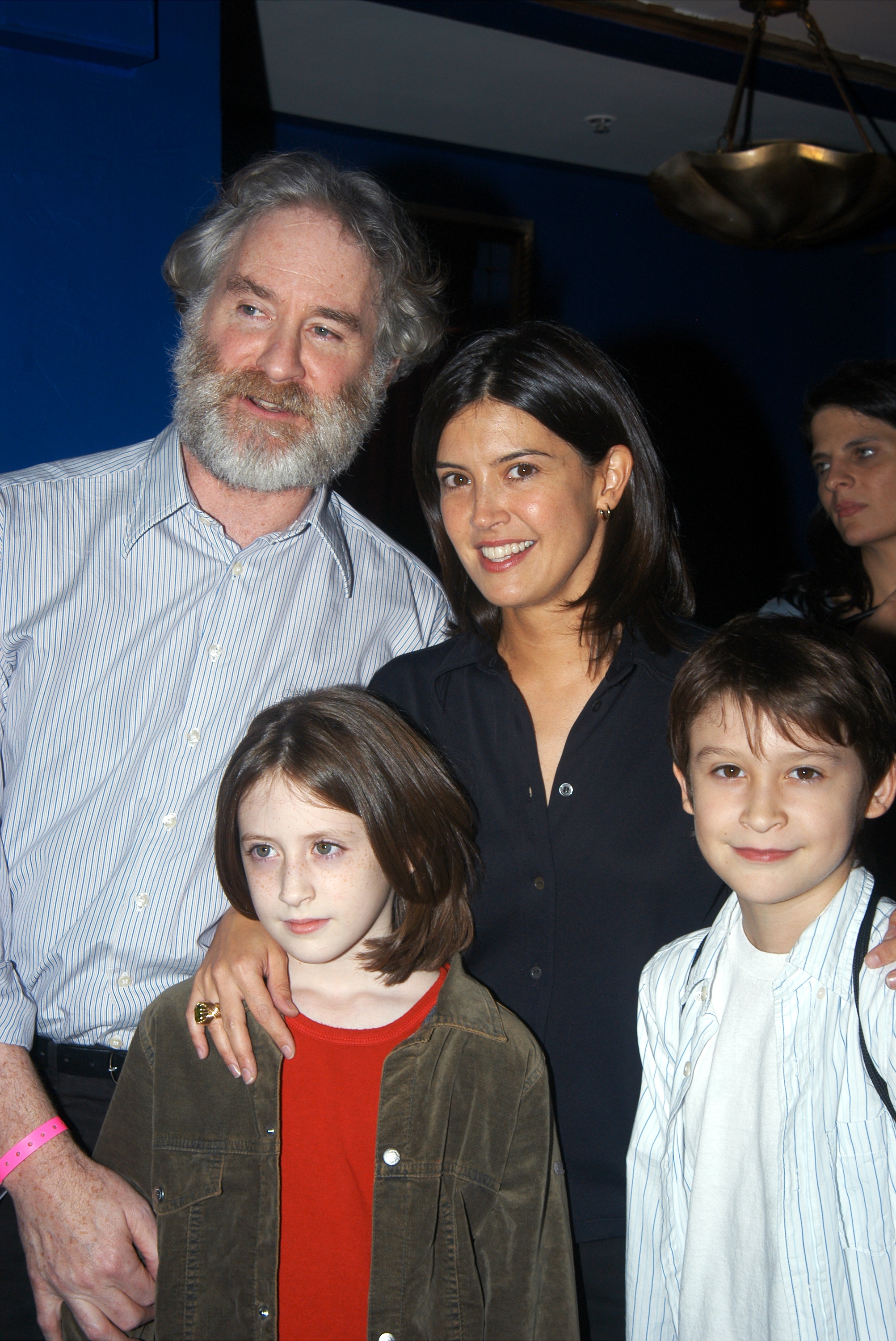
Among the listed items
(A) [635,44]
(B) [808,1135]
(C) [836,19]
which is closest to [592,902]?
(B) [808,1135]

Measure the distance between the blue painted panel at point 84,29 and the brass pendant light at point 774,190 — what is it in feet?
4.46

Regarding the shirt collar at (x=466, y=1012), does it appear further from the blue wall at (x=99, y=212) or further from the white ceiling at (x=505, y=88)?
the white ceiling at (x=505, y=88)

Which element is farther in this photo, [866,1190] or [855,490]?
[855,490]

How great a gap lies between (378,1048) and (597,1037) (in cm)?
30

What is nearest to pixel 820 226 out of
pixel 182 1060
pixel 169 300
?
pixel 169 300

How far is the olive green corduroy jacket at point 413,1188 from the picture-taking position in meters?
1.28

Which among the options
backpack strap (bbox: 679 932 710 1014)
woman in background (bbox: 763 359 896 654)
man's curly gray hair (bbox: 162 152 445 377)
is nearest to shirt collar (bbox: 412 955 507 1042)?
backpack strap (bbox: 679 932 710 1014)

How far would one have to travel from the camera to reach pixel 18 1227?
1467 millimetres

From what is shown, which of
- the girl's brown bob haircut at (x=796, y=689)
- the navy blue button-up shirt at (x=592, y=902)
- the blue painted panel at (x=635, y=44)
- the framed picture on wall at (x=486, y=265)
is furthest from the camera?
the framed picture on wall at (x=486, y=265)

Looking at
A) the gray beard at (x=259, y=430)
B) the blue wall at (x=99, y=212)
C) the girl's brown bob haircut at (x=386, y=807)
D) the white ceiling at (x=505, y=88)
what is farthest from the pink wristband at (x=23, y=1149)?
the white ceiling at (x=505, y=88)

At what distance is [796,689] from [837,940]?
A: 31 centimetres

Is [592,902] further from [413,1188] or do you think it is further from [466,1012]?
[413,1188]

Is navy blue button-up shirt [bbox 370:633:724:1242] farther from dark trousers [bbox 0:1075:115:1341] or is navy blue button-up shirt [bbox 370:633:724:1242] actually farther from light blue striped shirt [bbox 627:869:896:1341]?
dark trousers [bbox 0:1075:115:1341]

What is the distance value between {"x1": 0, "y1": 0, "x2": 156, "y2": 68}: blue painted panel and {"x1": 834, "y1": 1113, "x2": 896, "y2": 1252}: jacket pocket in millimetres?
2697
